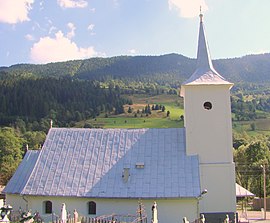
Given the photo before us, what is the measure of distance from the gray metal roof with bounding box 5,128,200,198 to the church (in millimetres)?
61

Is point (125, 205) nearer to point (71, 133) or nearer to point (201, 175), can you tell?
point (201, 175)

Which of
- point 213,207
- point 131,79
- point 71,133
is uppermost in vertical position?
point 131,79

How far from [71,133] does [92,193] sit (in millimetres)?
5713

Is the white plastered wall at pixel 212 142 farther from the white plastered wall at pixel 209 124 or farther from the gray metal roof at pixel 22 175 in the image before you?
the gray metal roof at pixel 22 175

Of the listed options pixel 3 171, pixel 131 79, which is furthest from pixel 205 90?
pixel 131 79

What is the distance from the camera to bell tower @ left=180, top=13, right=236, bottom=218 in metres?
26.0

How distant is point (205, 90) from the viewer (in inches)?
1076

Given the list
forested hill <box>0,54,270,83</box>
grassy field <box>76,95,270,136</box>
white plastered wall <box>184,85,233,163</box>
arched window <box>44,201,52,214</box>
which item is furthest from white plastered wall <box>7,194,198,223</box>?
forested hill <box>0,54,270,83</box>

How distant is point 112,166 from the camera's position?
2658 centimetres

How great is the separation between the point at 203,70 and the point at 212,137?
4931 mm

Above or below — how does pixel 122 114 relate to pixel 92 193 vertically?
above

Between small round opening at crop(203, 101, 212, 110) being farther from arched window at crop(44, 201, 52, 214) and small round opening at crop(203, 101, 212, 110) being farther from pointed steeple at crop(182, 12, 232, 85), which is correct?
arched window at crop(44, 201, 52, 214)

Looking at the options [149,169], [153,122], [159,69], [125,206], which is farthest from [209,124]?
[159,69]

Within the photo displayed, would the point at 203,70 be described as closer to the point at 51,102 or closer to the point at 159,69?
the point at 51,102
